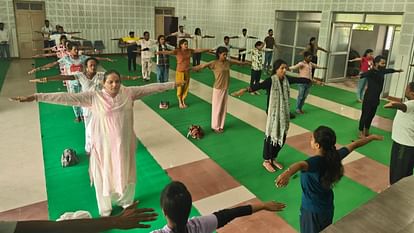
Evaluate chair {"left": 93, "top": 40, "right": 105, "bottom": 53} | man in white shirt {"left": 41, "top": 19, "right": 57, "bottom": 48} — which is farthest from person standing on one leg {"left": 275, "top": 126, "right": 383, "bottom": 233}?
chair {"left": 93, "top": 40, "right": 105, "bottom": 53}

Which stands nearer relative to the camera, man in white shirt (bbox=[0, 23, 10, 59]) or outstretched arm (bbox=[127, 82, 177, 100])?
outstretched arm (bbox=[127, 82, 177, 100])

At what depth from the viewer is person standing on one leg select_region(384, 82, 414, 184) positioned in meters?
3.60

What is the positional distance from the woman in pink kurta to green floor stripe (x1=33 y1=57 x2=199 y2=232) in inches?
18.3

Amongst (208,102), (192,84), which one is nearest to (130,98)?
(208,102)

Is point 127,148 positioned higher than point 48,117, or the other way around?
point 127,148

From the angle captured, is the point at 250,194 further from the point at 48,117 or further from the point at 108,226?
the point at 48,117

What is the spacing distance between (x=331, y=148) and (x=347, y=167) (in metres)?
2.86

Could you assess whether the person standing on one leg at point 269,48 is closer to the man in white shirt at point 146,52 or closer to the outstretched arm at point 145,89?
the man in white shirt at point 146,52

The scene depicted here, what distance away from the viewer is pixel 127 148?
3.40 meters

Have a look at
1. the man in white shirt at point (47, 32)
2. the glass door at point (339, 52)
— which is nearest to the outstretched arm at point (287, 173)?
the glass door at point (339, 52)

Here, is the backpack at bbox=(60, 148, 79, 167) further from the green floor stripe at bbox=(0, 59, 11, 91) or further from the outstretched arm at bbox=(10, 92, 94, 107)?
the green floor stripe at bbox=(0, 59, 11, 91)

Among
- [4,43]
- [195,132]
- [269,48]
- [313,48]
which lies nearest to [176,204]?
[195,132]

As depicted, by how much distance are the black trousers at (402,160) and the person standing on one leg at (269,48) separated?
8359 millimetres

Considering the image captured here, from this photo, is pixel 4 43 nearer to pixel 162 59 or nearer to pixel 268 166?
pixel 162 59
